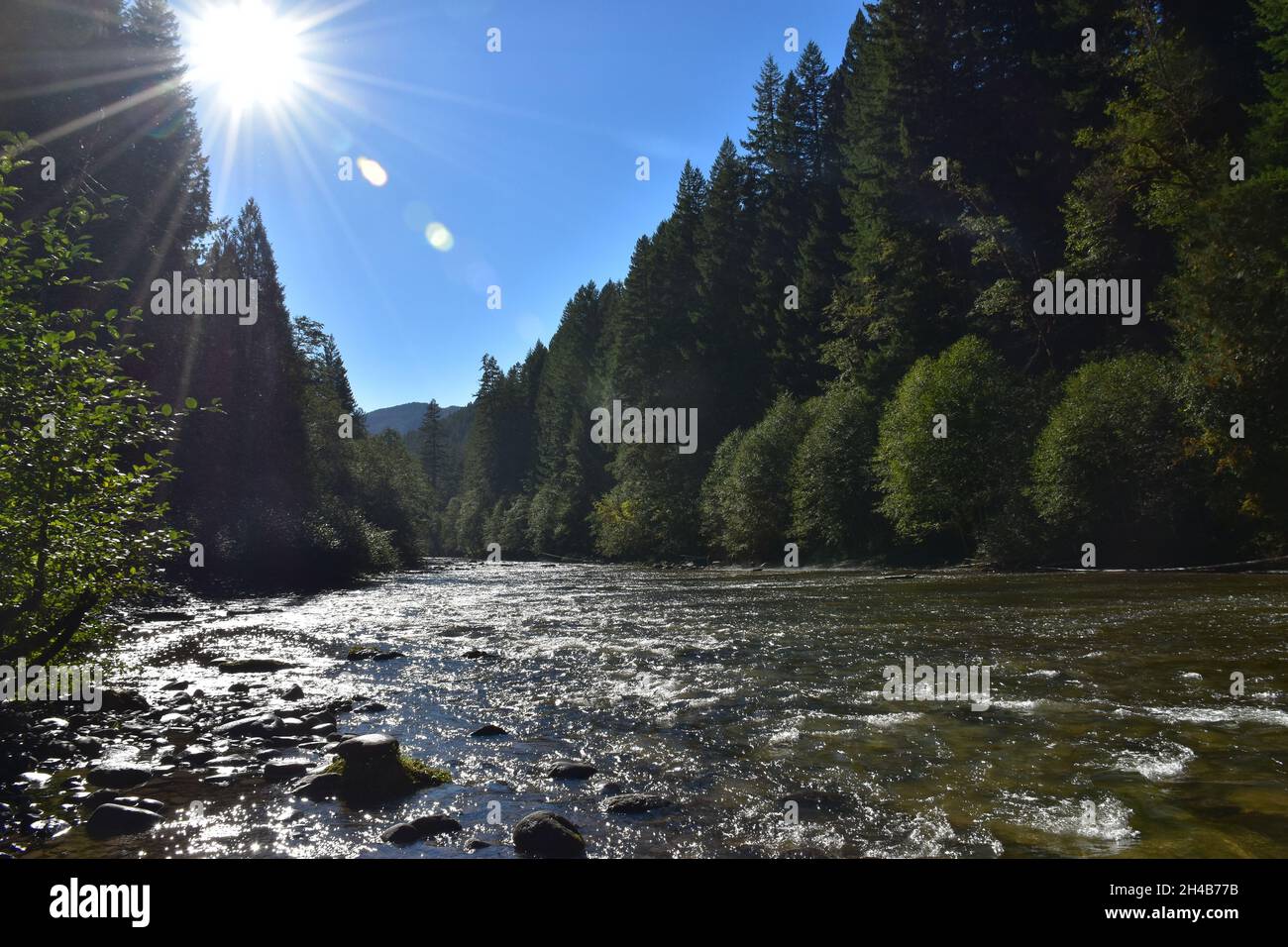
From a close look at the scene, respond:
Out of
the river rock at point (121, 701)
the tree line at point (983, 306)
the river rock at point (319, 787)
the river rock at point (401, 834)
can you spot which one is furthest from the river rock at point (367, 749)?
the tree line at point (983, 306)

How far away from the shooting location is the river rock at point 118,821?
18.2 ft

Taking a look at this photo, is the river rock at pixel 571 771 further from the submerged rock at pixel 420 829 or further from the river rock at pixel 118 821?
the river rock at pixel 118 821

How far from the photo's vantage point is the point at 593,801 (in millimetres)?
6371

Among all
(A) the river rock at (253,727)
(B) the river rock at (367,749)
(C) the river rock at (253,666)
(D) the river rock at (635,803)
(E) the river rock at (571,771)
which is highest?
(B) the river rock at (367,749)

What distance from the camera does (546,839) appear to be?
5293 mm

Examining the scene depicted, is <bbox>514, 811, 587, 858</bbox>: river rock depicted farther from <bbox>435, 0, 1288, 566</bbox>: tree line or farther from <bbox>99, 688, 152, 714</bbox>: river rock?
<bbox>435, 0, 1288, 566</bbox>: tree line

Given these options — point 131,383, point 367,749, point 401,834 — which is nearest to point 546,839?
point 401,834

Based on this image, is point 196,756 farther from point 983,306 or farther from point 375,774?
point 983,306

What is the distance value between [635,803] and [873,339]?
165ft

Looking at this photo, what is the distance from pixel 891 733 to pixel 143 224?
131 feet

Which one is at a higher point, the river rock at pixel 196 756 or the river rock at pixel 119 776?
the river rock at pixel 119 776

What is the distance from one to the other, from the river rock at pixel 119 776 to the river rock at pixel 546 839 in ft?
13.7
